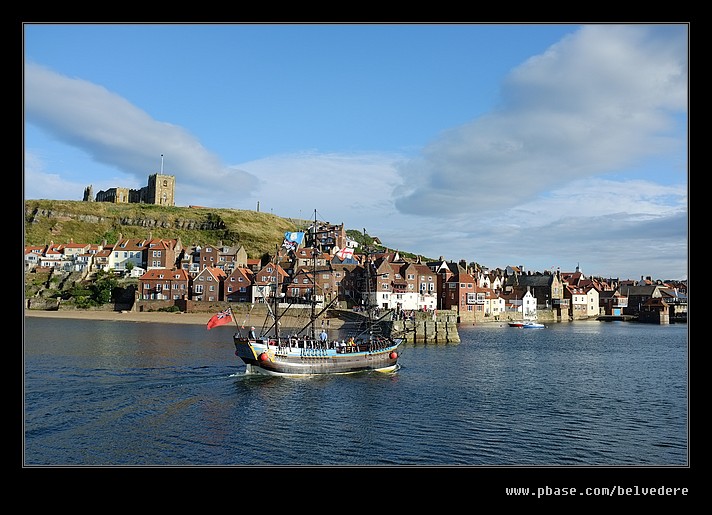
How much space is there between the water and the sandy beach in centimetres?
4289

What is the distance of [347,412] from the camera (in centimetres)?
3712

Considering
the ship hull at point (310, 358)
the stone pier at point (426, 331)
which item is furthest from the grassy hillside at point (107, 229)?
the ship hull at point (310, 358)

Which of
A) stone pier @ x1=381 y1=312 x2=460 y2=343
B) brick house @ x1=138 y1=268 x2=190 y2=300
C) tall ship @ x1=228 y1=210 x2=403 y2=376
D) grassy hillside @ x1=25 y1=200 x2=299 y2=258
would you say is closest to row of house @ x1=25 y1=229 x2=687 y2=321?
brick house @ x1=138 y1=268 x2=190 y2=300

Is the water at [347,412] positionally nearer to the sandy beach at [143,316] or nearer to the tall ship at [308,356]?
the tall ship at [308,356]

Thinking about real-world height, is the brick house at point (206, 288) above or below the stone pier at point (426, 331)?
above

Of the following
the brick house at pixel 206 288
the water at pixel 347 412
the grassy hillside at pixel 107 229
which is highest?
the grassy hillside at pixel 107 229

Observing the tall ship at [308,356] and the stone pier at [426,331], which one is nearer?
the tall ship at [308,356]

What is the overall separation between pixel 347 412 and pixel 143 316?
83.9 m

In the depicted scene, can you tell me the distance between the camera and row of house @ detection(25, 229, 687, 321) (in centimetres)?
12075

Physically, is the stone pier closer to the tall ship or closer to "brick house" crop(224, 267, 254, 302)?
the tall ship

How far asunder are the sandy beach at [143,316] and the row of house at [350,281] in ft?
19.5

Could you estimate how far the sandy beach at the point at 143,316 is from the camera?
107312 millimetres

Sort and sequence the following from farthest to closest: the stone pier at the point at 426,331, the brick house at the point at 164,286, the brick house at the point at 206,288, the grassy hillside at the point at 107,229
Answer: the grassy hillside at the point at 107,229 → the brick house at the point at 206,288 → the brick house at the point at 164,286 → the stone pier at the point at 426,331

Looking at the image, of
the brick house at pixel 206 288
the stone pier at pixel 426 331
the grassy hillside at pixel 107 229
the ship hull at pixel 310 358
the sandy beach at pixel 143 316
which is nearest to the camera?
the ship hull at pixel 310 358
